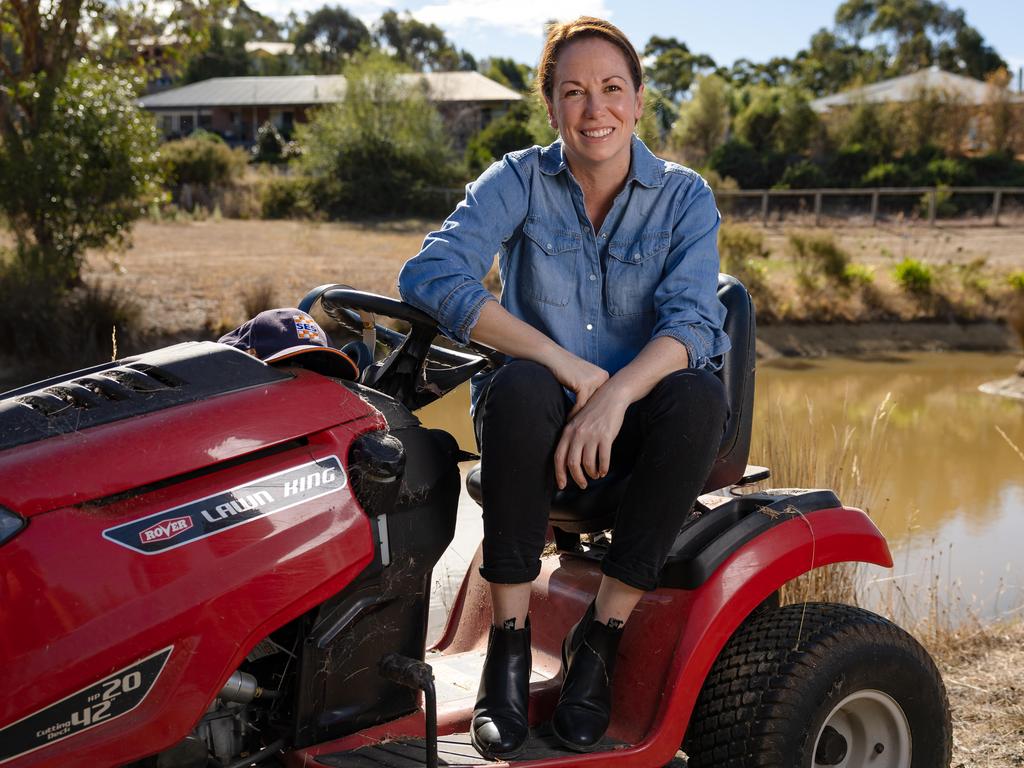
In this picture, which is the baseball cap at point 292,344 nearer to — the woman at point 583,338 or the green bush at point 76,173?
the woman at point 583,338

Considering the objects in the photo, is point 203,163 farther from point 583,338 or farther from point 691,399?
point 691,399

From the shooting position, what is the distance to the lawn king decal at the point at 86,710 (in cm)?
154

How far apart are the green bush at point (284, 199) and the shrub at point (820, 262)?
13.0 meters

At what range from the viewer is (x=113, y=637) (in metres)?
1.58

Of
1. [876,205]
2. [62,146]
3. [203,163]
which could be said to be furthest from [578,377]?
[203,163]

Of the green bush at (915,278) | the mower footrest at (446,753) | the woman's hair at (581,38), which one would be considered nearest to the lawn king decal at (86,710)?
the mower footrest at (446,753)

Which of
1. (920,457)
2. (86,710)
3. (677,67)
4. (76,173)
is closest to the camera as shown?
(86,710)

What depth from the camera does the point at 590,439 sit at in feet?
6.57

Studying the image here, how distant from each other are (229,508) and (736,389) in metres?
1.10

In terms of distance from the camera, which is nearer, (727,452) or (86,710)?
(86,710)

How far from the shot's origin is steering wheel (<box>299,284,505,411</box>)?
2160 mm

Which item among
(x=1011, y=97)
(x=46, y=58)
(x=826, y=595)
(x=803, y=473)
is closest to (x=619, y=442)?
(x=826, y=595)

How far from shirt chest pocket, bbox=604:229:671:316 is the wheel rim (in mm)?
922

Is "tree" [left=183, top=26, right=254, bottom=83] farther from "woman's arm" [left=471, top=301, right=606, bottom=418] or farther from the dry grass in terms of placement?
"woman's arm" [left=471, top=301, right=606, bottom=418]
